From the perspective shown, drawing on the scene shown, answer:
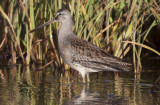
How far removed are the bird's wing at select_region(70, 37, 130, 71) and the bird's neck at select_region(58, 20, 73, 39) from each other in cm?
24

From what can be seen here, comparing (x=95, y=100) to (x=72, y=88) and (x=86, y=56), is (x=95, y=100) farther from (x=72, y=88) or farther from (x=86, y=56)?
(x=86, y=56)

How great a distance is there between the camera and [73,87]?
5.77 m

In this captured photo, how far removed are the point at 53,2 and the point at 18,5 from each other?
2.74 ft

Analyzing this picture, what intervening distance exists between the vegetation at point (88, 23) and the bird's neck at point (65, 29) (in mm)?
122

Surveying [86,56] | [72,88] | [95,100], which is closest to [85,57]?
[86,56]

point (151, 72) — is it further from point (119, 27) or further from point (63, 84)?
point (63, 84)

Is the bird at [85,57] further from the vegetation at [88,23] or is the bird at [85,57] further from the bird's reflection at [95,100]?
the bird's reflection at [95,100]

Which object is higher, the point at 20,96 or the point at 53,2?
the point at 53,2

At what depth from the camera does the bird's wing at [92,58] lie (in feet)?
19.4

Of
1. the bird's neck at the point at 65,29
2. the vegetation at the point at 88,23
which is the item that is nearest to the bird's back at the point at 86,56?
the bird's neck at the point at 65,29

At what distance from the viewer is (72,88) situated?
18.6 ft

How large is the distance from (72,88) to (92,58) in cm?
66

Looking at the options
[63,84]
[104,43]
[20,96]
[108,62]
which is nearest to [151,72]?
[104,43]

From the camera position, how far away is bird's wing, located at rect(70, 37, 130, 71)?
19.4 feet
